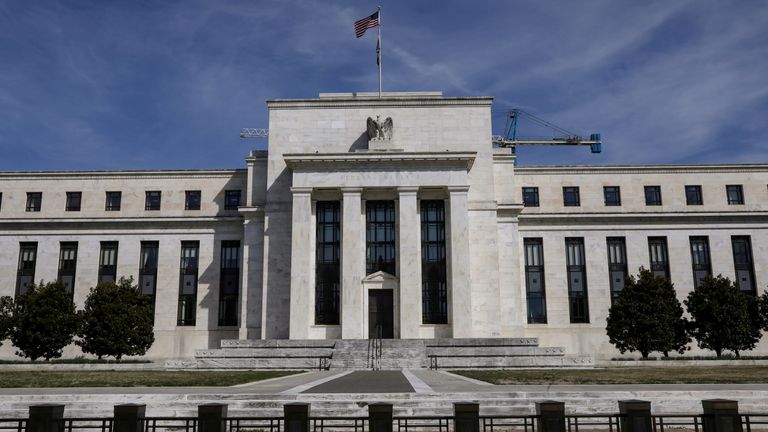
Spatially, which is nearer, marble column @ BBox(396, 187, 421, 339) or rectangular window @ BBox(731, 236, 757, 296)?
marble column @ BBox(396, 187, 421, 339)

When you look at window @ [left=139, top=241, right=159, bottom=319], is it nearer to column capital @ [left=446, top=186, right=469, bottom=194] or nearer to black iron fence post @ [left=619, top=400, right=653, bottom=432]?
column capital @ [left=446, top=186, right=469, bottom=194]

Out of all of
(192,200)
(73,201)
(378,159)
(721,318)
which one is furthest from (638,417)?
(73,201)

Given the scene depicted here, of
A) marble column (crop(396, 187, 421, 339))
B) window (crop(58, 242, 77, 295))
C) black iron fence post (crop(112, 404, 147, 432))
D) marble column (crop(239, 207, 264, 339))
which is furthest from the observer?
window (crop(58, 242, 77, 295))

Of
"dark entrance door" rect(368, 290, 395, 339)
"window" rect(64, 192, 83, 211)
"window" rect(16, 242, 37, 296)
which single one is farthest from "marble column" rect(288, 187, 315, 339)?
"window" rect(16, 242, 37, 296)

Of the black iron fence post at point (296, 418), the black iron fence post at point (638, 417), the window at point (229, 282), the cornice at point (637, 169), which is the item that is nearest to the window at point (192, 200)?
the window at point (229, 282)

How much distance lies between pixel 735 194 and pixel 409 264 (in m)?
28.8

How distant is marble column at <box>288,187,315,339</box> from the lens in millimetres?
47688

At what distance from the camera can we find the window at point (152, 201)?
184 feet

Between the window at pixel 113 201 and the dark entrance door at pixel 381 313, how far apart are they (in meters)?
23.6

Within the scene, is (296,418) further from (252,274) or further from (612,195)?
(612,195)

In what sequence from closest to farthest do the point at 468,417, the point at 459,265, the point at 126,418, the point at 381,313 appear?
the point at 468,417 → the point at 126,418 → the point at 459,265 → the point at 381,313

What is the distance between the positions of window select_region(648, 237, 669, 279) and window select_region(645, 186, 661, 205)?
314cm

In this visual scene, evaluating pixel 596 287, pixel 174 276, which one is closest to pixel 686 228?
pixel 596 287

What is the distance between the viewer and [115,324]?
144 ft
